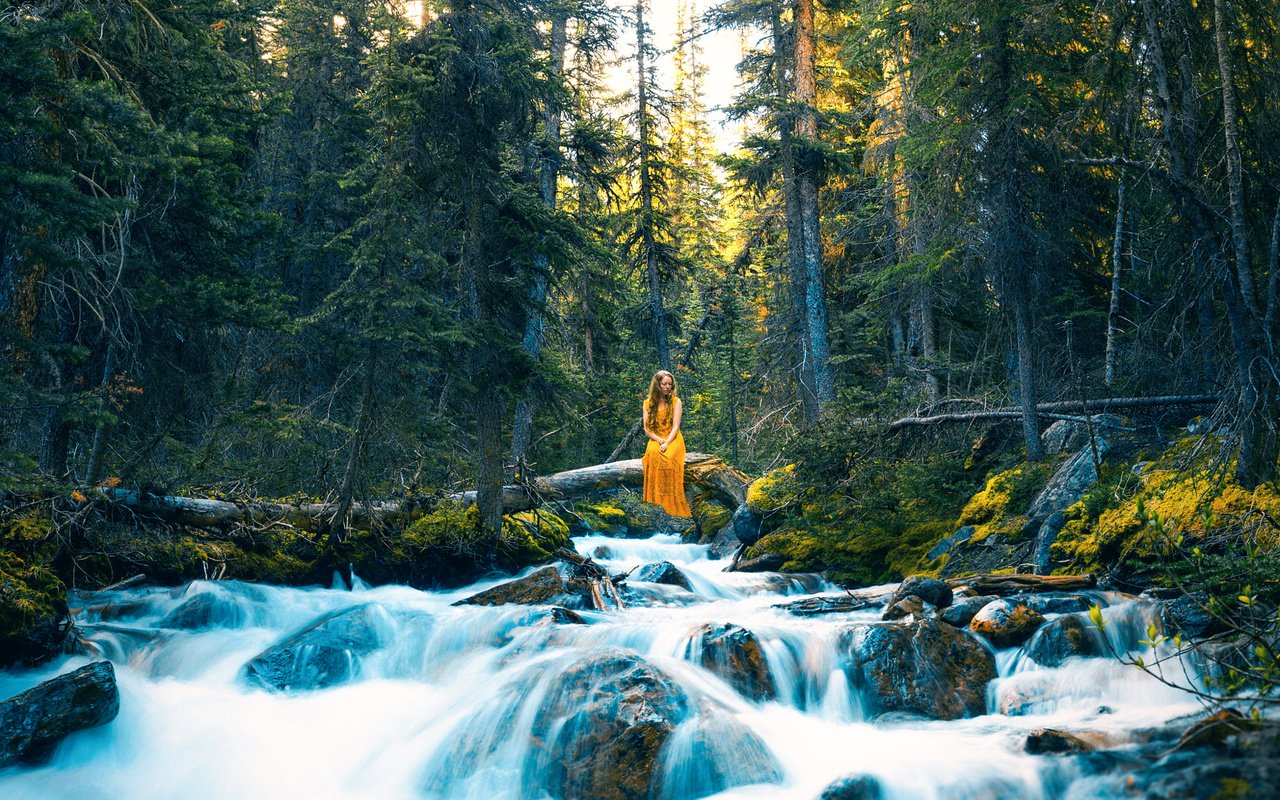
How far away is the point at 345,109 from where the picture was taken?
17375mm

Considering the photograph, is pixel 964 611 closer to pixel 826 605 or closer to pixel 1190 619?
pixel 1190 619

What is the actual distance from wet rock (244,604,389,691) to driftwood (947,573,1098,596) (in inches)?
278

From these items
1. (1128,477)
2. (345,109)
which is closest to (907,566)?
(1128,477)

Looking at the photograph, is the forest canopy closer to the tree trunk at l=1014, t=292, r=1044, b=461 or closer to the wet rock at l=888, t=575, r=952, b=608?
the tree trunk at l=1014, t=292, r=1044, b=461

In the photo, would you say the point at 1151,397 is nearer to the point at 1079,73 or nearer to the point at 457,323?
the point at 1079,73

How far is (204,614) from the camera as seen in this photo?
31.2ft

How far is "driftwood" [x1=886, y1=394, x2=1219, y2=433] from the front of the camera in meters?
9.97

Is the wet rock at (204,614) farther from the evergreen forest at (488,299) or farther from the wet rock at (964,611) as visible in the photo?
the wet rock at (964,611)

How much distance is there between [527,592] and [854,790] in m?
5.60

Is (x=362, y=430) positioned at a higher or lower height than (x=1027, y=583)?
higher

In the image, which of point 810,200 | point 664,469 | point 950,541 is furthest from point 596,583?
point 810,200

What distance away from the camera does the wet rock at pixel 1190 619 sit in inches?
254

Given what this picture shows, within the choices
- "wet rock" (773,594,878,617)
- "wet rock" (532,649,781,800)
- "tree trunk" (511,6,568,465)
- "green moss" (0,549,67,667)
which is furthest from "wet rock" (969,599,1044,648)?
"tree trunk" (511,6,568,465)

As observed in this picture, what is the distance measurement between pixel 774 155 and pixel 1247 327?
13.5 m
